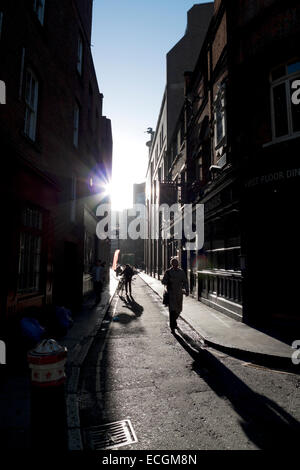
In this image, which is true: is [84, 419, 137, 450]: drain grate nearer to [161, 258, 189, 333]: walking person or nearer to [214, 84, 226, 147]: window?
[161, 258, 189, 333]: walking person

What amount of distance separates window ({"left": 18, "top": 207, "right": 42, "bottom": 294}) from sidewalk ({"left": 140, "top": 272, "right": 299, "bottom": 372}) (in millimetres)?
4466

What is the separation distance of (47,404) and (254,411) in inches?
100

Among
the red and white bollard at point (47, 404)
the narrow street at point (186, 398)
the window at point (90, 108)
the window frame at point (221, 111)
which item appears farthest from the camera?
the window at point (90, 108)

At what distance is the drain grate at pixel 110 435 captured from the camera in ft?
9.13

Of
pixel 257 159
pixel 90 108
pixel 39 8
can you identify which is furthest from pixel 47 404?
pixel 90 108

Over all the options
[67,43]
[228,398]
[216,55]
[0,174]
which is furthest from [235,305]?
[67,43]

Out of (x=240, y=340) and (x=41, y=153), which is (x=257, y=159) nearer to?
(x=240, y=340)

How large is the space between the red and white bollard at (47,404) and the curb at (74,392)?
0.52 m

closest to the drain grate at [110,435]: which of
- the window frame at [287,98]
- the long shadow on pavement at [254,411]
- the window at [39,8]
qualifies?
the long shadow on pavement at [254,411]

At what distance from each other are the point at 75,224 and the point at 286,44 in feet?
29.0

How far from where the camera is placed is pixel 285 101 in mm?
7895

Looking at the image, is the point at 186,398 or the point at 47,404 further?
the point at 186,398

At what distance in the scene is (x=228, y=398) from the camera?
3.85 meters

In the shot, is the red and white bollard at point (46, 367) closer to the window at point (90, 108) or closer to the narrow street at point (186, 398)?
the narrow street at point (186, 398)
